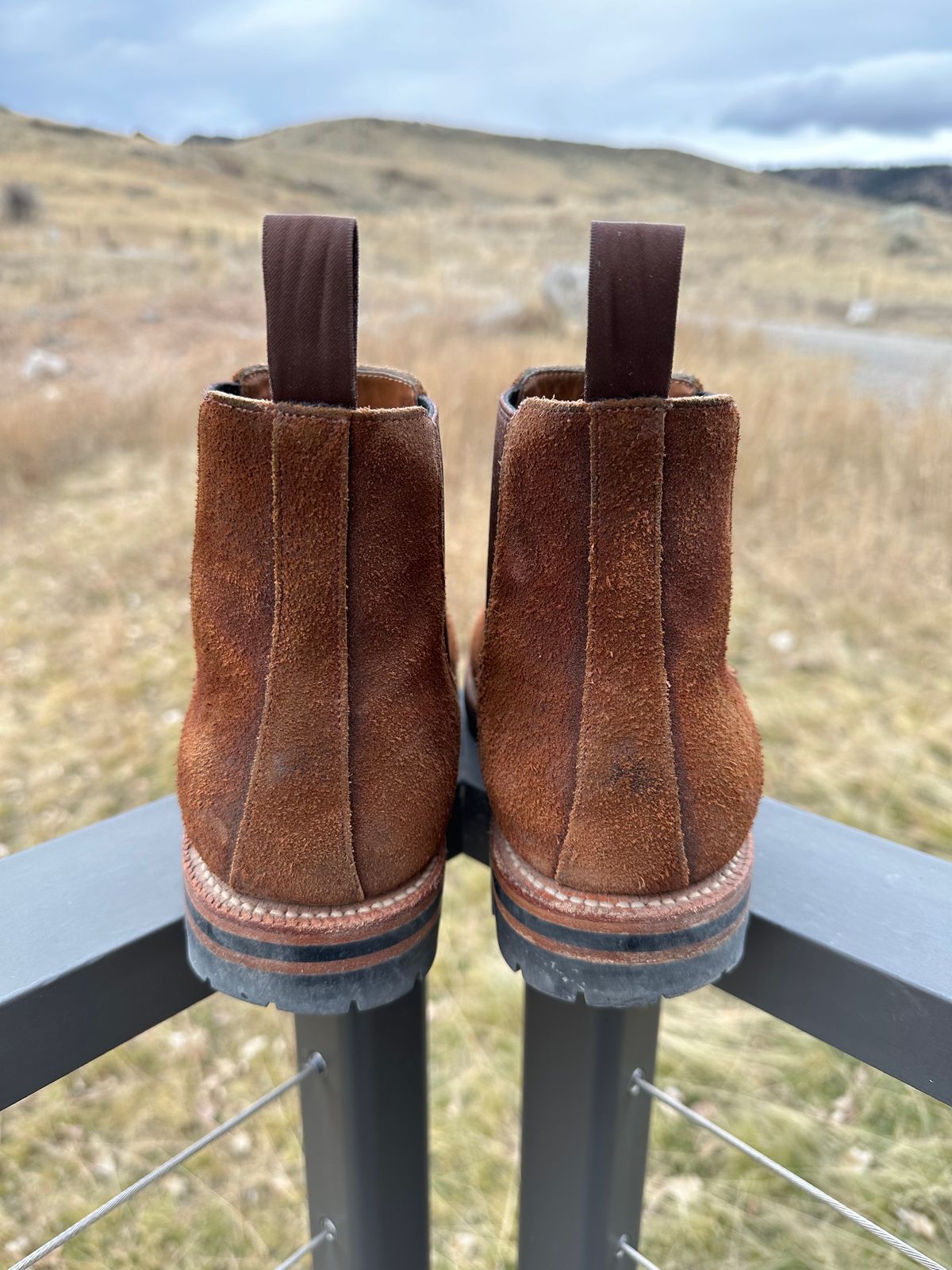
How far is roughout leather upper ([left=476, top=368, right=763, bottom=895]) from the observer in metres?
0.52

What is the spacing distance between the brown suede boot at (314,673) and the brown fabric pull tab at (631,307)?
0.40 ft

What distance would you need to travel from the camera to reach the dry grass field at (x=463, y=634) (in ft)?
4.63

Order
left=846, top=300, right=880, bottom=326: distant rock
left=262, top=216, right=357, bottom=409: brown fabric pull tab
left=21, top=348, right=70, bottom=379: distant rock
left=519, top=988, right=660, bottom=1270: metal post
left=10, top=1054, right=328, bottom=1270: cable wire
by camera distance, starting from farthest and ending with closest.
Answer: left=846, top=300, right=880, bottom=326: distant rock → left=21, top=348, right=70, bottom=379: distant rock → left=519, top=988, right=660, bottom=1270: metal post → left=10, top=1054, right=328, bottom=1270: cable wire → left=262, top=216, right=357, bottom=409: brown fabric pull tab

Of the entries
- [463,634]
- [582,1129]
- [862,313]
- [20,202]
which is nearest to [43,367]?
[463,634]

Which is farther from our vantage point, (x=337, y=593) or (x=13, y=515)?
(x=13, y=515)

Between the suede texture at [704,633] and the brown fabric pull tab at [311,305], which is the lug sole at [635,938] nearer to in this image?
the suede texture at [704,633]

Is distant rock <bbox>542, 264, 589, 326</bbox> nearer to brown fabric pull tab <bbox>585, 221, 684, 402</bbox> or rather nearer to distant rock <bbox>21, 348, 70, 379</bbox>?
distant rock <bbox>21, 348, 70, 379</bbox>

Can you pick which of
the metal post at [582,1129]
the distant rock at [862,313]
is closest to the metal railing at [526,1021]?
the metal post at [582,1129]

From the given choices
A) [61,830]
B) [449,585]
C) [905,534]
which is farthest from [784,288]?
[61,830]

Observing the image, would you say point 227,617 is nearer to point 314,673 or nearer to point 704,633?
point 314,673

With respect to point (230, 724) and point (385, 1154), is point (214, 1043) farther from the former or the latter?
point (230, 724)

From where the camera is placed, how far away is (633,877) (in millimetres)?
574

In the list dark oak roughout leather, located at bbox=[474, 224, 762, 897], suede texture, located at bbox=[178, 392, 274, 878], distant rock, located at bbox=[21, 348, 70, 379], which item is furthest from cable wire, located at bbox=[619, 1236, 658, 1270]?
distant rock, located at bbox=[21, 348, 70, 379]

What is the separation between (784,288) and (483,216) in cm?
1101
